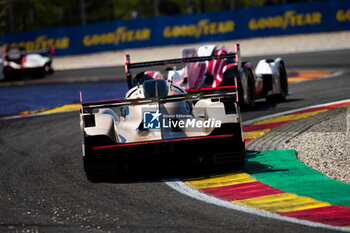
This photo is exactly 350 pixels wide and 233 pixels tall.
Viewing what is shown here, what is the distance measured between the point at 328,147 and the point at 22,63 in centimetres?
2270

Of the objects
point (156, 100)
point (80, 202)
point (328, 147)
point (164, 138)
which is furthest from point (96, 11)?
point (80, 202)

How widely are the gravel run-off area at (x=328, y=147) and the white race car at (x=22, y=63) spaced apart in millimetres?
20393

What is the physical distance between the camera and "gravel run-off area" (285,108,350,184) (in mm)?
7992

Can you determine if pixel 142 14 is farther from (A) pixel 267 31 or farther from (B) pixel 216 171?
(B) pixel 216 171

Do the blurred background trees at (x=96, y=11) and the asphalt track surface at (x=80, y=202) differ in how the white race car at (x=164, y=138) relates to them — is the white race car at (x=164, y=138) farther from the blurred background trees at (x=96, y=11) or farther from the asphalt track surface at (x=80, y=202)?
the blurred background trees at (x=96, y=11)

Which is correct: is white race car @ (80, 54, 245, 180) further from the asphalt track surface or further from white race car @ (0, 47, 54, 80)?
white race car @ (0, 47, 54, 80)

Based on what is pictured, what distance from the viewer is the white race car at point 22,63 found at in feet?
95.3

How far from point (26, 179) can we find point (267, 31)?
2412 cm

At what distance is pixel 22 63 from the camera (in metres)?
29.8

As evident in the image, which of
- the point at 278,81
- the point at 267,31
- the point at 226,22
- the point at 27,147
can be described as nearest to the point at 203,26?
the point at 226,22

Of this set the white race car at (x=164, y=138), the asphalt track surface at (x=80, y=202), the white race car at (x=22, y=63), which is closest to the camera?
the asphalt track surface at (x=80, y=202)

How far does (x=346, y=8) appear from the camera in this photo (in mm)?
29344

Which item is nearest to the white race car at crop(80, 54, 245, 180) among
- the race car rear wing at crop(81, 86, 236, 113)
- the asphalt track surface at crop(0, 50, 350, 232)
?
the race car rear wing at crop(81, 86, 236, 113)

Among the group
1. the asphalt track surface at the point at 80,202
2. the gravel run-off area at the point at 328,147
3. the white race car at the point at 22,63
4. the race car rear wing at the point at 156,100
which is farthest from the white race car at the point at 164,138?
the white race car at the point at 22,63
